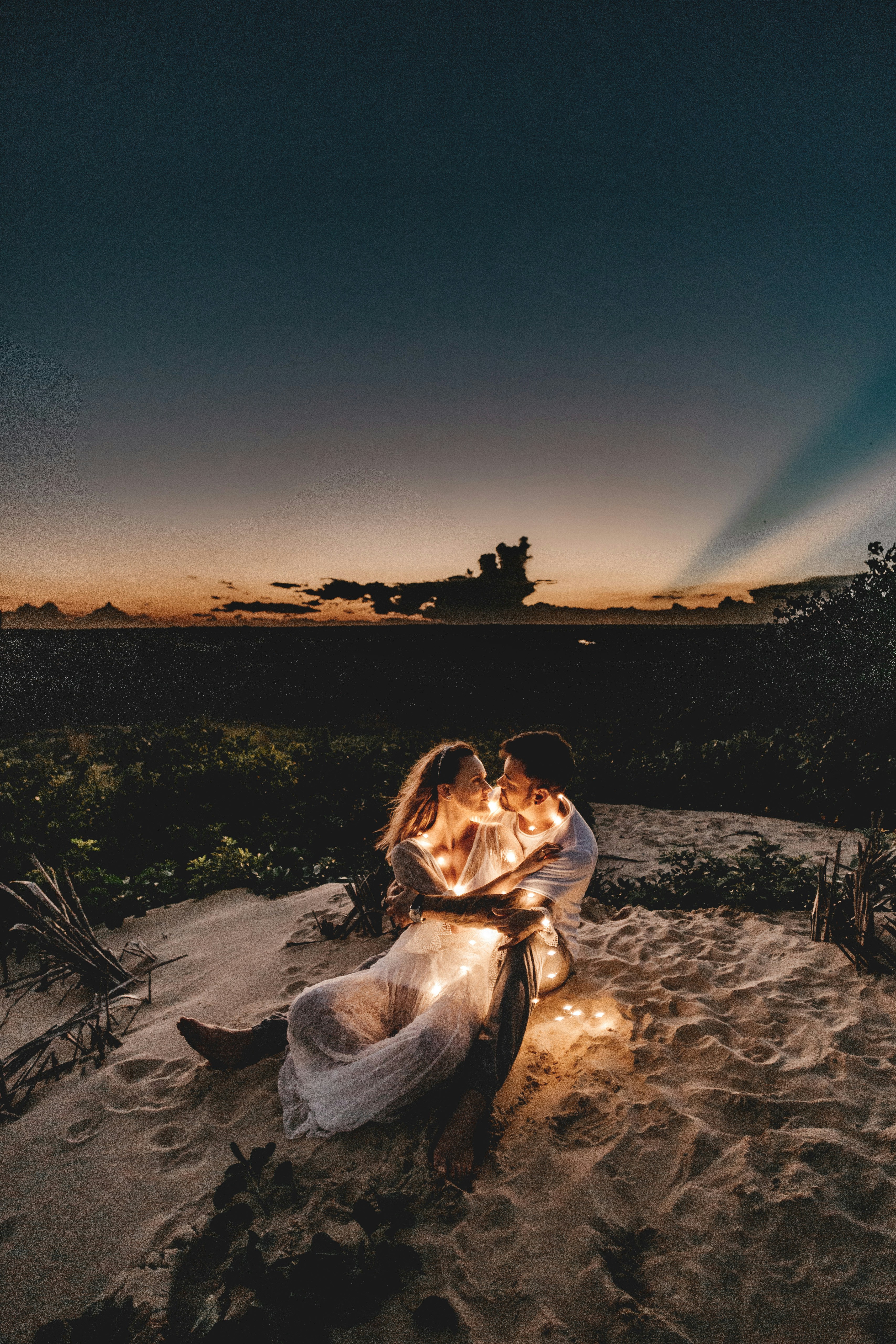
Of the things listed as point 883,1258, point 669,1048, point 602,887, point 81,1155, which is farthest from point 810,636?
point 81,1155

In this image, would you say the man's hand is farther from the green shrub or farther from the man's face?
the green shrub

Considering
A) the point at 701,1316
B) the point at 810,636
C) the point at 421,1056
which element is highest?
the point at 810,636

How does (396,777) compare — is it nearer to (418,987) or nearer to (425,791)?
(425,791)

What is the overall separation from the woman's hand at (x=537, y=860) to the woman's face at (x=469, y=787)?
379 mm

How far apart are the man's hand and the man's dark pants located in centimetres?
27

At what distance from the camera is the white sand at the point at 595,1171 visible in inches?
73.9

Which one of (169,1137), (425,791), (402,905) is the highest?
(425,791)

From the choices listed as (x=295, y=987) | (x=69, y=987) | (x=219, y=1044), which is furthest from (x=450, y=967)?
(x=69, y=987)

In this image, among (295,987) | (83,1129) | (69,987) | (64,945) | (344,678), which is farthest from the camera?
(344,678)

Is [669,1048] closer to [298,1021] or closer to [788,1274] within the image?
[788,1274]

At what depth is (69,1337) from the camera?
186 centimetres

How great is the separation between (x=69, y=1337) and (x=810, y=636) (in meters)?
14.7

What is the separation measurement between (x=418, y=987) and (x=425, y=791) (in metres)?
0.96

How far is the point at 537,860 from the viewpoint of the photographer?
9.87ft
